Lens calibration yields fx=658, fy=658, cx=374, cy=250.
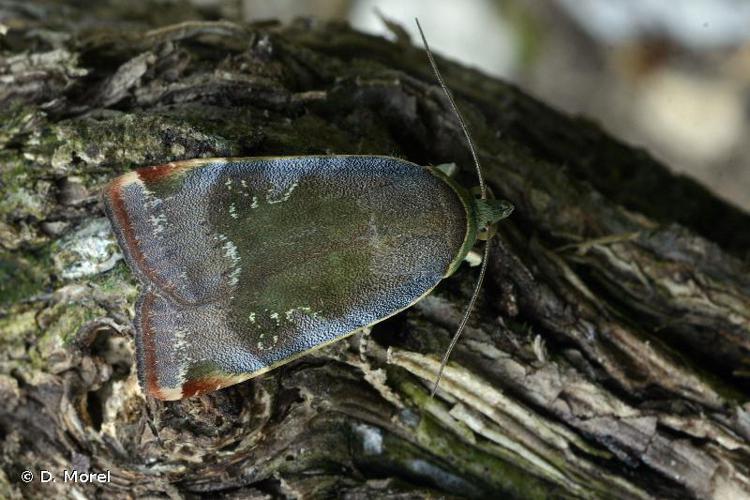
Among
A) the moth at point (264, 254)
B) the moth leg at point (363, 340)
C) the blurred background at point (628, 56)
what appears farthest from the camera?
the blurred background at point (628, 56)

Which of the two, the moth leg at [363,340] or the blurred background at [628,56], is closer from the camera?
the moth leg at [363,340]

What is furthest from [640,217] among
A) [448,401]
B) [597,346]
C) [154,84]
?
[154,84]

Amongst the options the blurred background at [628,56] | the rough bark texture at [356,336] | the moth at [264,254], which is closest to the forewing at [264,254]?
the moth at [264,254]

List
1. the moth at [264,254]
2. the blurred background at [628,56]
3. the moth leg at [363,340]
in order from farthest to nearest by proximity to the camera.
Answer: the blurred background at [628,56] → the moth leg at [363,340] → the moth at [264,254]

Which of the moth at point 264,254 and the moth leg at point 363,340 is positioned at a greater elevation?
the moth at point 264,254

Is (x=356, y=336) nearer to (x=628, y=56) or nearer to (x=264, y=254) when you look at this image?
(x=264, y=254)

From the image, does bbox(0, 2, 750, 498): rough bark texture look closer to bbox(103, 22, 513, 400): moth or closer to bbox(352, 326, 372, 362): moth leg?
bbox(352, 326, 372, 362): moth leg

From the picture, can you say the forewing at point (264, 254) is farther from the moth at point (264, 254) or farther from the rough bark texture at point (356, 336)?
the rough bark texture at point (356, 336)

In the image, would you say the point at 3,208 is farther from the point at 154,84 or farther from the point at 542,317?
the point at 542,317
